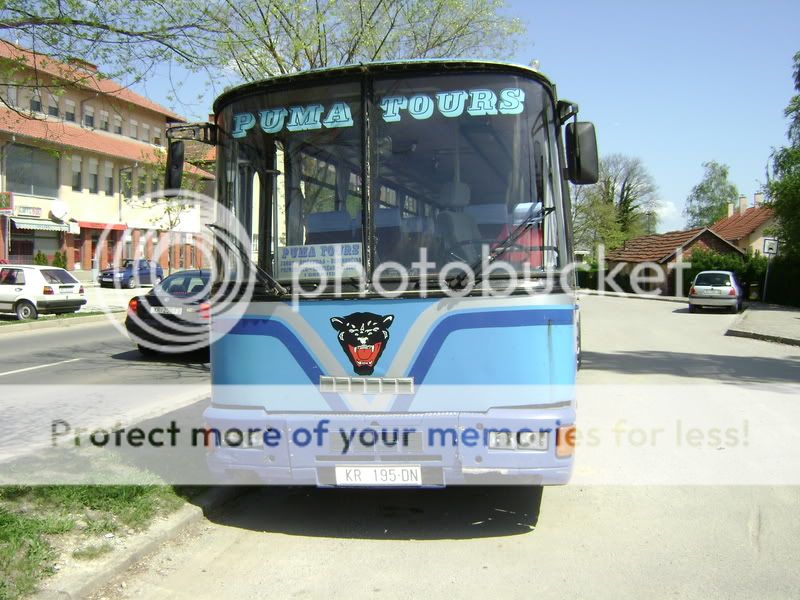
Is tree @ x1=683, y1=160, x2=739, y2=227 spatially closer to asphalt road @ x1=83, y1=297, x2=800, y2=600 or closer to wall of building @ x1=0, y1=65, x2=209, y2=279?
wall of building @ x1=0, y1=65, x2=209, y2=279

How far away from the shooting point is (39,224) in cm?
4238

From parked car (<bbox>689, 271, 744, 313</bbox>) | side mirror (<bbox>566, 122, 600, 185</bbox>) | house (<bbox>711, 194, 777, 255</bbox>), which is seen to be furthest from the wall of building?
house (<bbox>711, 194, 777, 255</bbox>)

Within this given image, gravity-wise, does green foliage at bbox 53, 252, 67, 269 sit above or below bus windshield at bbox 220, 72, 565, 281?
above

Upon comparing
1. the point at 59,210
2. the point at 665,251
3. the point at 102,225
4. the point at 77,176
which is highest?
the point at 77,176

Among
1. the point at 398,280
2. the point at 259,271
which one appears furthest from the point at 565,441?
the point at 259,271

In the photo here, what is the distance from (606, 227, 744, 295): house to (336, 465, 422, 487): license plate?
155ft

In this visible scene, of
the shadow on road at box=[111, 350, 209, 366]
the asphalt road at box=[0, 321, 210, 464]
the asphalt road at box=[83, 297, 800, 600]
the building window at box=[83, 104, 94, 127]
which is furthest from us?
the shadow on road at box=[111, 350, 209, 366]

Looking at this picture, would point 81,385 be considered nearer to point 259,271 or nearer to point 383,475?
point 259,271

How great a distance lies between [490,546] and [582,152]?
2760 mm

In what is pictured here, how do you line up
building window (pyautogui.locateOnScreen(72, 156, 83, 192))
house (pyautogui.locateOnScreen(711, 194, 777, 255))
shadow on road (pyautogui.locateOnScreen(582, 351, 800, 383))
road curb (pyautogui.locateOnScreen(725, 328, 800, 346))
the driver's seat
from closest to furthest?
the driver's seat → shadow on road (pyautogui.locateOnScreen(582, 351, 800, 383)) → road curb (pyautogui.locateOnScreen(725, 328, 800, 346)) → building window (pyautogui.locateOnScreen(72, 156, 83, 192)) → house (pyautogui.locateOnScreen(711, 194, 777, 255))

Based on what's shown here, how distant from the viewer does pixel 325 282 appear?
4.96 m

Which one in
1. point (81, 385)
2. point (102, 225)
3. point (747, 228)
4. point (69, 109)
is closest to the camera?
point (69, 109)

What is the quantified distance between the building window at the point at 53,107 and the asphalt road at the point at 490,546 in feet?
15.2

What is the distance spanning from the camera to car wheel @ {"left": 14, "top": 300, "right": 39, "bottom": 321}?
22.3 metres
